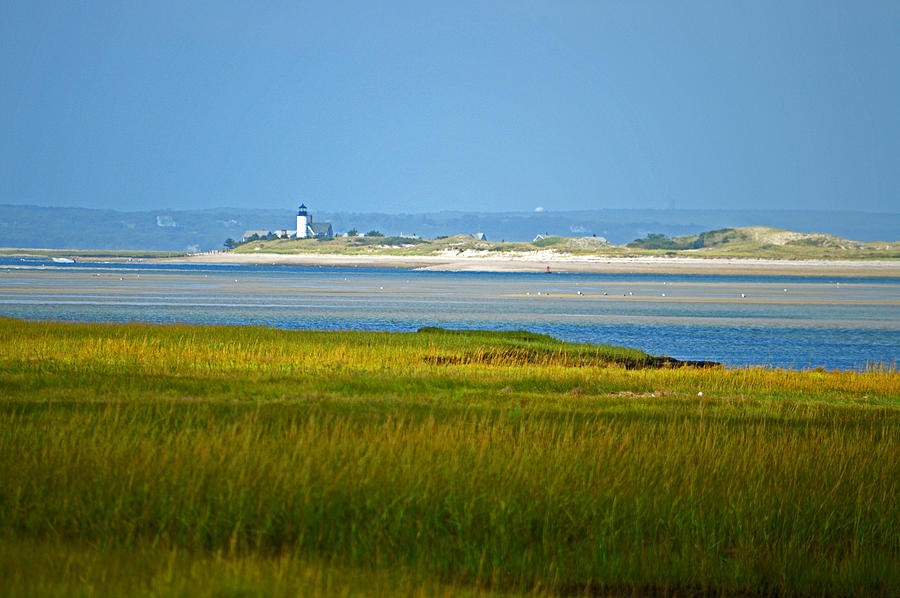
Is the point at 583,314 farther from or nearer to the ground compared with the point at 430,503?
farther from the ground

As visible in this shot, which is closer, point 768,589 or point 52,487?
point 768,589

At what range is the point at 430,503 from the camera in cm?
1175

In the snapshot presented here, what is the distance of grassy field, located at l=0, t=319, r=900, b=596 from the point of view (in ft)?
31.3

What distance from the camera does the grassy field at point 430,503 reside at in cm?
955

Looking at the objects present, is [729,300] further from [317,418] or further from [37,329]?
[317,418]

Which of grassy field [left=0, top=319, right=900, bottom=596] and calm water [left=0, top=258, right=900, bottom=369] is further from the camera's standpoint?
calm water [left=0, top=258, right=900, bottom=369]

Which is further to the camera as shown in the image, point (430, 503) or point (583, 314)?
point (583, 314)

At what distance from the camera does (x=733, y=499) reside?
12.7 m

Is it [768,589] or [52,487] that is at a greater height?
[52,487]

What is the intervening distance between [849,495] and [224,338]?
81.5 feet

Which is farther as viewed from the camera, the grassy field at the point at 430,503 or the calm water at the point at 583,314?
the calm water at the point at 583,314

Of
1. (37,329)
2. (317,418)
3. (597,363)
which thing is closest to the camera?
(317,418)

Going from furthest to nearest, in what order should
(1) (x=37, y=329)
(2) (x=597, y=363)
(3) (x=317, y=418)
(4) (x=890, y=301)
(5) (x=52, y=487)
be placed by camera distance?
(4) (x=890, y=301) → (1) (x=37, y=329) → (2) (x=597, y=363) → (3) (x=317, y=418) → (5) (x=52, y=487)

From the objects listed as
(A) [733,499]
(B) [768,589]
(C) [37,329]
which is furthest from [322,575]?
(C) [37,329]
